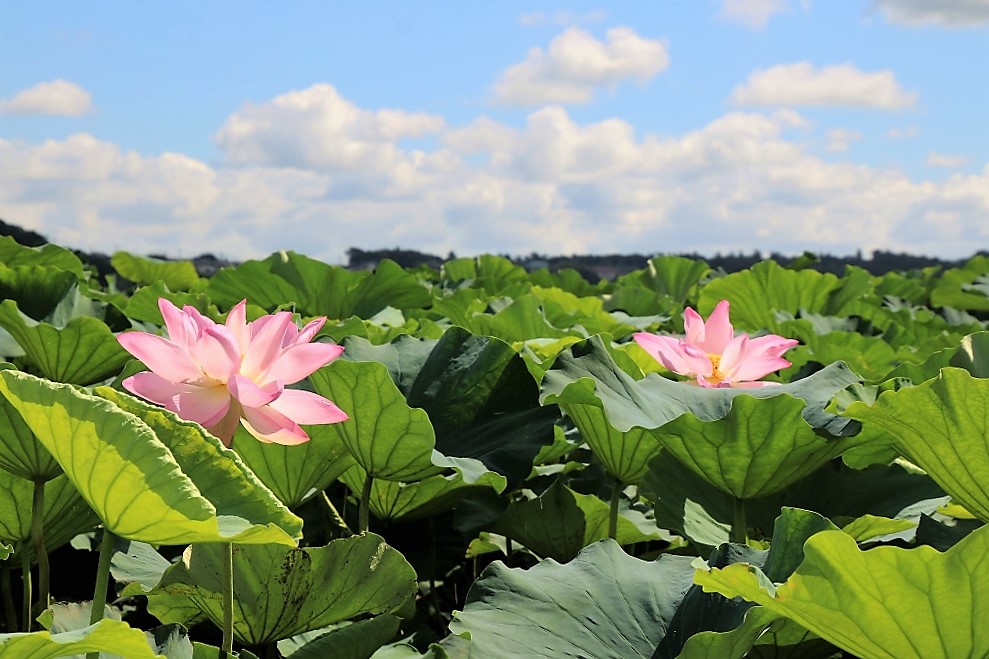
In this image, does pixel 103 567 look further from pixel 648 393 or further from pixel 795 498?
pixel 795 498

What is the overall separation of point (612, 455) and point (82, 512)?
714mm

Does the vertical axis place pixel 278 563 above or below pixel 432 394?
below

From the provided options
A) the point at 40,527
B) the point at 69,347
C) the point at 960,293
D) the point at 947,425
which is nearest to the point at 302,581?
the point at 40,527

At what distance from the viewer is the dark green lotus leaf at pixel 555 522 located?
1.48 meters

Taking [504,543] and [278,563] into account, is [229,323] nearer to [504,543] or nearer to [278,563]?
[278,563]

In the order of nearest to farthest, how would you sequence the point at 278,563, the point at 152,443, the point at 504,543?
the point at 152,443
the point at 278,563
the point at 504,543

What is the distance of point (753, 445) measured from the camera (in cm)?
127

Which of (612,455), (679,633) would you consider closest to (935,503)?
(612,455)

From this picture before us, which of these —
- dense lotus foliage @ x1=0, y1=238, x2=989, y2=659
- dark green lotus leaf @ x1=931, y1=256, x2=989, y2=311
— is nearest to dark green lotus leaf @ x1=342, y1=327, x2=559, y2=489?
dense lotus foliage @ x1=0, y1=238, x2=989, y2=659

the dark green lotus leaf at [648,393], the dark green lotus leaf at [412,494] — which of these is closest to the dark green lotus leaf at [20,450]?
the dark green lotus leaf at [412,494]

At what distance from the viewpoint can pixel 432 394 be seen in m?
1.51

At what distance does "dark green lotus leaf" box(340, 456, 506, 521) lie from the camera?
55.8 inches

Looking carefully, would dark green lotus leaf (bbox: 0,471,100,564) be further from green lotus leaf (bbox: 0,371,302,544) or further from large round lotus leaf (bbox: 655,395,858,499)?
large round lotus leaf (bbox: 655,395,858,499)

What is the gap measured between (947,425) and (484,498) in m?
0.65
